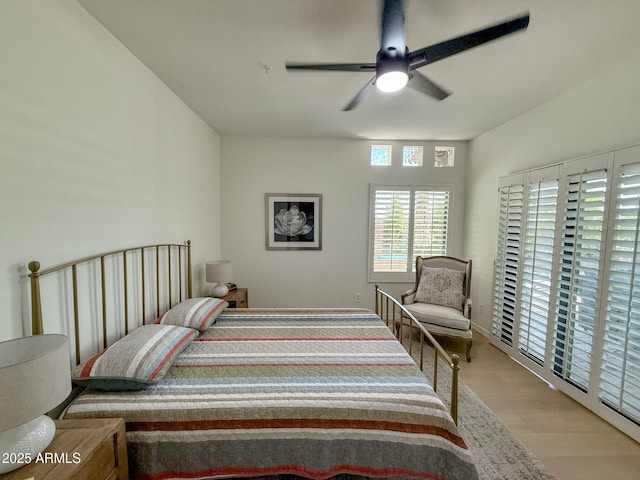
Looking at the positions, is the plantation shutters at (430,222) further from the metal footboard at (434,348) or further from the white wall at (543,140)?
the metal footboard at (434,348)

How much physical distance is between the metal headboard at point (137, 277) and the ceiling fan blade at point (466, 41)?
214cm

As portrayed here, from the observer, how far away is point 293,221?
12.3ft

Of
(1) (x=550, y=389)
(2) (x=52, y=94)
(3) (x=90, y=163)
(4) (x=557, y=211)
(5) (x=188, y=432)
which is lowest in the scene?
(1) (x=550, y=389)

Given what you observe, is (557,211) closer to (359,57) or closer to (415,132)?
(415,132)

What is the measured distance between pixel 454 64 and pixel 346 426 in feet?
8.13

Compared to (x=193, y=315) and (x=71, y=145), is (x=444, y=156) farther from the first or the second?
(x=71, y=145)

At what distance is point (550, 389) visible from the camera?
2350mm

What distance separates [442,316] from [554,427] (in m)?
1.17

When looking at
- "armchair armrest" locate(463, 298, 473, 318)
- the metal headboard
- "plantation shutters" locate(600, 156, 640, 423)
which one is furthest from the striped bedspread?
"armchair armrest" locate(463, 298, 473, 318)

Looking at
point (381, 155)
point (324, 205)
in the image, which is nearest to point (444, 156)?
point (381, 155)

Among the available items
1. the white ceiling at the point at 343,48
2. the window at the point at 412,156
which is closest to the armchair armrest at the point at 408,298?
the window at the point at 412,156

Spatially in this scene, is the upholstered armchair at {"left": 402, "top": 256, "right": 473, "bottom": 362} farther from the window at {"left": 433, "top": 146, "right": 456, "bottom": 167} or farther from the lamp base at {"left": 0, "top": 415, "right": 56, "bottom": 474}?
the lamp base at {"left": 0, "top": 415, "right": 56, "bottom": 474}

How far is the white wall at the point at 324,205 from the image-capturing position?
370cm

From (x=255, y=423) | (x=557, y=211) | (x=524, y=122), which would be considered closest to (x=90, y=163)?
(x=255, y=423)
